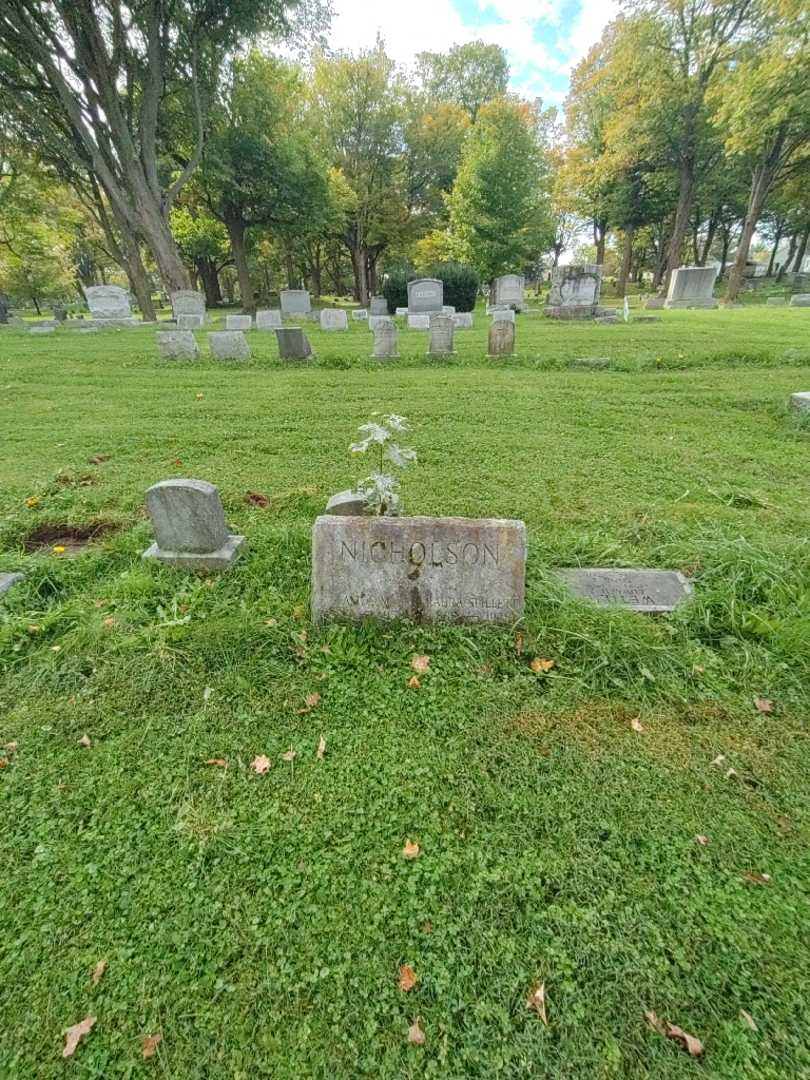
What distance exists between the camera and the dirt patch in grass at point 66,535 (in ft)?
11.8

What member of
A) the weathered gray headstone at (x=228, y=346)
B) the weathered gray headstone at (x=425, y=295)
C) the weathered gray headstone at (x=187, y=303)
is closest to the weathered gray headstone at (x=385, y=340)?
the weathered gray headstone at (x=228, y=346)

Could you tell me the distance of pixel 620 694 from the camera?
7.69 ft

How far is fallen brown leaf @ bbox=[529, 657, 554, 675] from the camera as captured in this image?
2.45 meters

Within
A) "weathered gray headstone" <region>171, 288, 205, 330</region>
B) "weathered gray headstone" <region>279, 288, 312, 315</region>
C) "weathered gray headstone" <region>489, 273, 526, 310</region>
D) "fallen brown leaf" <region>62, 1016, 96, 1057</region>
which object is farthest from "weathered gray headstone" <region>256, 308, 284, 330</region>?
"fallen brown leaf" <region>62, 1016, 96, 1057</region>

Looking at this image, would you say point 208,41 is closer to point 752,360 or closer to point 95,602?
point 752,360

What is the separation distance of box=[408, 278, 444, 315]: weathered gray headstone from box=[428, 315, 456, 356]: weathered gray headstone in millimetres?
8914

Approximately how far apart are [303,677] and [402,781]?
75 cm

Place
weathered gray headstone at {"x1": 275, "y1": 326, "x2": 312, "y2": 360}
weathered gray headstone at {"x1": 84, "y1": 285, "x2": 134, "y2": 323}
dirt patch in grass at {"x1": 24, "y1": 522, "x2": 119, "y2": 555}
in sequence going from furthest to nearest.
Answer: weathered gray headstone at {"x1": 84, "y1": 285, "x2": 134, "y2": 323}, weathered gray headstone at {"x1": 275, "y1": 326, "x2": 312, "y2": 360}, dirt patch in grass at {"x1": 24, "y1": 522, "x2": 119, "y2": 555}

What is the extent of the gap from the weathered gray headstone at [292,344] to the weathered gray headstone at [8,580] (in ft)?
26.0

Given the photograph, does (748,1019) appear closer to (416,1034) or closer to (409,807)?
(416,1034)

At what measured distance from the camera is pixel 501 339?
9.73 meters

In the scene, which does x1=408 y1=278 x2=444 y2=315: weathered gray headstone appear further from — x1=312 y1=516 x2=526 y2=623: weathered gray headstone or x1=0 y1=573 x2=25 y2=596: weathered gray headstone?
x1=312 y1=516 x2=526 y2=623: weathered gray headstone

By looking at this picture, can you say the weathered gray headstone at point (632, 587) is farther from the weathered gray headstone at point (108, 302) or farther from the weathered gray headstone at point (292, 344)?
the weathered gray headstone at point (108, 302)

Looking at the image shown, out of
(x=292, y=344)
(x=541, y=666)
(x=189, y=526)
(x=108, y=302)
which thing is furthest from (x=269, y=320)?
(x=541, y=666)
